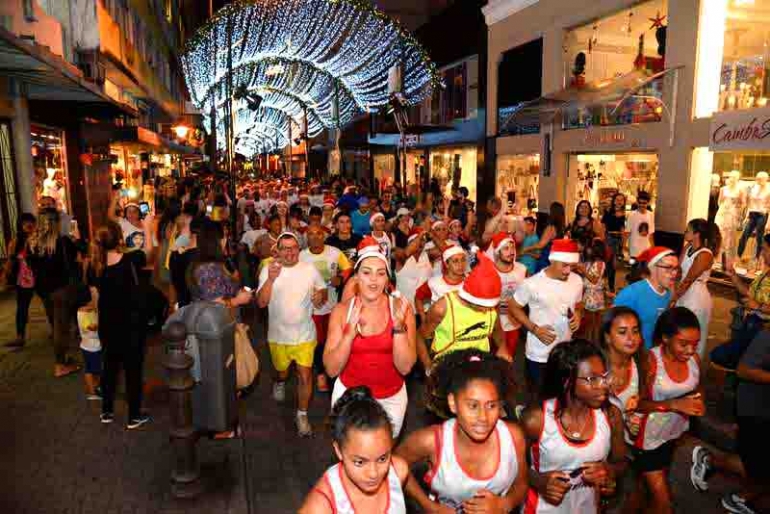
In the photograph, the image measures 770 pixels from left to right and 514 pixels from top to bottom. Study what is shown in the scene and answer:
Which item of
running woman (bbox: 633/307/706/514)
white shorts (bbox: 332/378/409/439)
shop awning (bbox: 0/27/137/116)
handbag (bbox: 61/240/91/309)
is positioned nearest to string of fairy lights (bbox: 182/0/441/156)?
shop awning (bbox: 0/27/137/116)

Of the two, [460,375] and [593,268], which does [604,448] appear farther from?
[593,268]

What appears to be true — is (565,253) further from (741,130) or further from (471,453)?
(741,130)

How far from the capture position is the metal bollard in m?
4.31

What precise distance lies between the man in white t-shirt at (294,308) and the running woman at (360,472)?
3095 mm

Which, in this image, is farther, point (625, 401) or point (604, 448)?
point (625, 401)

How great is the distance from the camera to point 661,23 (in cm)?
1349

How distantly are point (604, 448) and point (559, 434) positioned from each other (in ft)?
0.79

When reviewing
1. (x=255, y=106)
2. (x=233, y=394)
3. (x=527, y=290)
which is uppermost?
(x=255, y=106)

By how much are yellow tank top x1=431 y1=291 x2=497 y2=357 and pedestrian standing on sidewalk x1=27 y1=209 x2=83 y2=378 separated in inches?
183

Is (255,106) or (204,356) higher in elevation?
(255,106)

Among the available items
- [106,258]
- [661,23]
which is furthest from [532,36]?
[106,258]

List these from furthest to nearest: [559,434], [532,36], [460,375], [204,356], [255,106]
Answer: [255,106] < [532,36] < [204,356] < [559,434] < [460,375]

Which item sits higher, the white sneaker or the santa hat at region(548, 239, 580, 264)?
the santa hat at region(548, 239, 580, 264)

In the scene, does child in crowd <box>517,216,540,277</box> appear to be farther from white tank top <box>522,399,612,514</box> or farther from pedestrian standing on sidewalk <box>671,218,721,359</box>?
white tank top <box>522,399,612,514</box>
